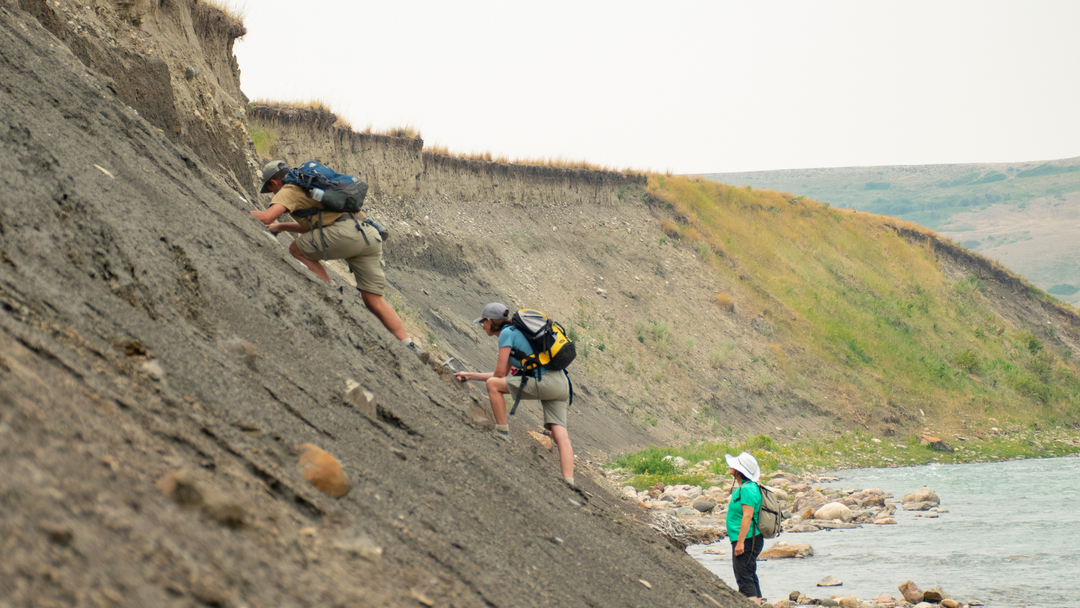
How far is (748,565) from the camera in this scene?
5930 millimetres

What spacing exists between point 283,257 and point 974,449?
69.7 ft

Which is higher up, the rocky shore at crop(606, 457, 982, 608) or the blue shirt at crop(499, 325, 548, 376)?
the blue shirt at crop(499, 325, 548, 376)

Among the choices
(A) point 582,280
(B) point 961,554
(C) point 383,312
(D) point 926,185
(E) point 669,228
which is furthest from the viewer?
(D) point 926,185

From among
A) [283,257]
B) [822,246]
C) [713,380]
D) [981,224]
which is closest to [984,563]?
[283,257]

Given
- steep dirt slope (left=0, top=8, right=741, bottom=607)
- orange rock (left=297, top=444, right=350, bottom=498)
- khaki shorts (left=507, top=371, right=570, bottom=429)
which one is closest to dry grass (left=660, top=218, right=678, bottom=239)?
khaki shorts (left=507, top=371, right=570, bottom=429)

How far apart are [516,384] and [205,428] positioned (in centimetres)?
378

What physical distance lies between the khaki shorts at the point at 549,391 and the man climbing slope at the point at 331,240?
0.86 meters

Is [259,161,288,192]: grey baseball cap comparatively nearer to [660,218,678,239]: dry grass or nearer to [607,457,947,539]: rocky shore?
[607,457,947,539]: rocky shore

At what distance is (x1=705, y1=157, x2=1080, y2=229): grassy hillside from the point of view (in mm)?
157000

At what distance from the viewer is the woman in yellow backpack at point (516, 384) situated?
6246 millimetres

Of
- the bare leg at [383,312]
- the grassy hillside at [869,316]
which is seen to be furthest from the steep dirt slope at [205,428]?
the grassy hillside at [869,316]

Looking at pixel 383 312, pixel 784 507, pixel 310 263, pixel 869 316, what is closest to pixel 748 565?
pixel 383 312

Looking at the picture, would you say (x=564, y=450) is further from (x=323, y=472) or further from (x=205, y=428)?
(x=205, y=428)

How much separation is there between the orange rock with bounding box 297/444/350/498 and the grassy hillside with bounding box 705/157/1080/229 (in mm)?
161459
